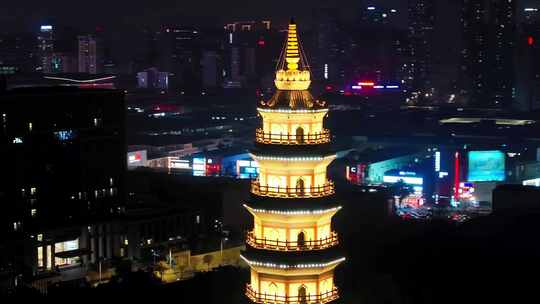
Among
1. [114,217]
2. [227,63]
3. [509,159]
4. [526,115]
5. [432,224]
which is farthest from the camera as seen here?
[227,63]

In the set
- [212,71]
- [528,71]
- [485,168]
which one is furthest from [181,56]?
[485,168]

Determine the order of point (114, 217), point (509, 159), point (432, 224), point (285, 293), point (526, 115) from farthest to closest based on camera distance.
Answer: point (526, 115) → point (509, 159) → point (432, 224) → point (114, 217) → point (285, 293)

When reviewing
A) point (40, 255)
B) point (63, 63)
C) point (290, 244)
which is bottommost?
point (40, 255)

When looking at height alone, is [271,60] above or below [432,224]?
above

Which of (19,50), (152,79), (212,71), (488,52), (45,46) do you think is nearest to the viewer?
(19,50)

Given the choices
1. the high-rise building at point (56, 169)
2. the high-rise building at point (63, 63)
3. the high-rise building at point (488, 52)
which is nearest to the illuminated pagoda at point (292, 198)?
the high-rise building at point (56, 169)

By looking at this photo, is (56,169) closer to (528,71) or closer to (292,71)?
(292,71)

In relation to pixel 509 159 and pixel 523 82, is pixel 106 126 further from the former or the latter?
pixel 523 82

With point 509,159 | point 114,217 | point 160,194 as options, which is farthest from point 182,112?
point 114,217
